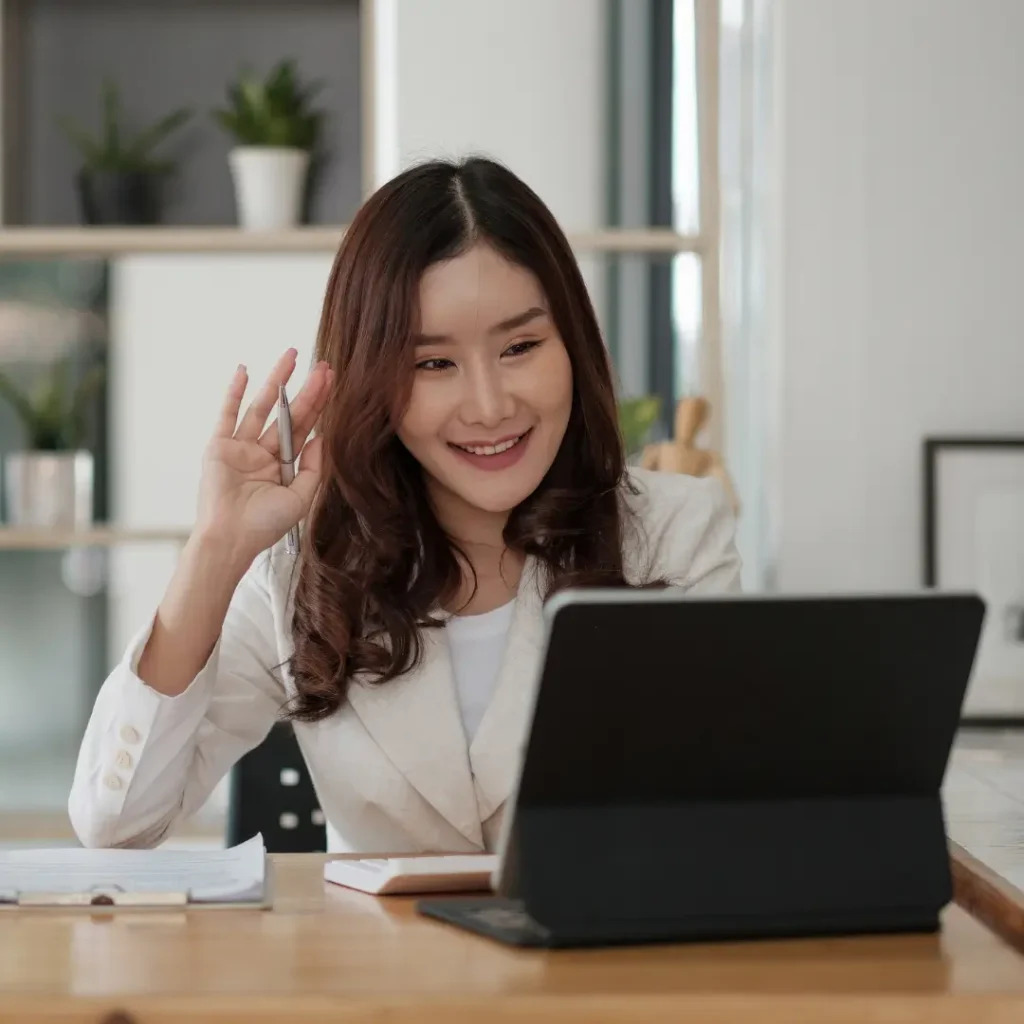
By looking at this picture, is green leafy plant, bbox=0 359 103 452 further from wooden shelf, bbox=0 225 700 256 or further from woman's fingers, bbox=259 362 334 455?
woman's fingers, bbox=259 362 334 455

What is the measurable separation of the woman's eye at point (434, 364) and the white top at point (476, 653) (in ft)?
0.98

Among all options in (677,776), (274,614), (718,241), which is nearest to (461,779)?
(274,614)

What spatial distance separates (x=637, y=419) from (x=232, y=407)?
1555 millimetres

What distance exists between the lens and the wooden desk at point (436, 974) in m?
1.08

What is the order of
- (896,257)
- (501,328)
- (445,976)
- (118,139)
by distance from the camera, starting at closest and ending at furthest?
(445,976) < (501,328) < (896,257) < (118,139)

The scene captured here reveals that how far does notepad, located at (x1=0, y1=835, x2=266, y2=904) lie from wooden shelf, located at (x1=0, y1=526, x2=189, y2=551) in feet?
5.70

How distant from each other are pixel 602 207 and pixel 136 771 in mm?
1890

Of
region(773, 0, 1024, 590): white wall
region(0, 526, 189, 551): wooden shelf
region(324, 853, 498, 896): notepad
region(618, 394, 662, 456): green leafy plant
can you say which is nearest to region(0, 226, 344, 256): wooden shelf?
region(0, 526, 189, 551): wooden shelf

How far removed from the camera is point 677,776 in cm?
121

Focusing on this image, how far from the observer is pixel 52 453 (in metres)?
3.32

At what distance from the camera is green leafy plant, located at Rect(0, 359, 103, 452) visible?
3.33m

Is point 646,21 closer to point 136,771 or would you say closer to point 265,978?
point 136,771

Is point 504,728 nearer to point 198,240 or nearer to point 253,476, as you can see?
point 253,476

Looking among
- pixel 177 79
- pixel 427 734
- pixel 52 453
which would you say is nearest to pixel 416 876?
pixel 427 734
